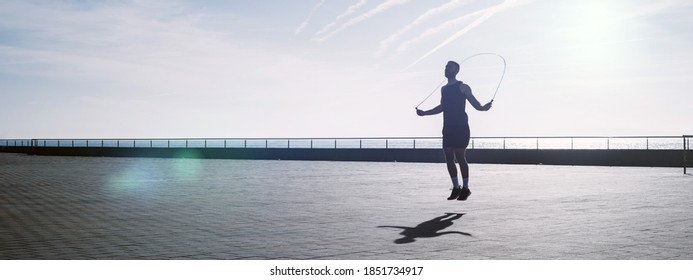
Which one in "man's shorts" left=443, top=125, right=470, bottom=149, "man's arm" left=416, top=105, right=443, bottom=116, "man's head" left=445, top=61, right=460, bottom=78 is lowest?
"man's shorts" left=443, top=125, right=470, bottom=149

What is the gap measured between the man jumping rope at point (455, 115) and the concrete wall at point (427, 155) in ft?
67.5

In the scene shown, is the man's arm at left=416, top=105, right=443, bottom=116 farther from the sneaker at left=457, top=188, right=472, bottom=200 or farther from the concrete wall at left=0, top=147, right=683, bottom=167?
the concrete wall at left=0, top=147, right=683, bottom=167

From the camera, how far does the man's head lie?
11.5 metres

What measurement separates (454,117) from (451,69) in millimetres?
725

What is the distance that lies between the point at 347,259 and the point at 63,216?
5151 mm

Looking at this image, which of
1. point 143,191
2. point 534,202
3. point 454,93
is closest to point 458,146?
point 454,93

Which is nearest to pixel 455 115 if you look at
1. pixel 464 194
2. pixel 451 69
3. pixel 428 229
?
pixel 451 69

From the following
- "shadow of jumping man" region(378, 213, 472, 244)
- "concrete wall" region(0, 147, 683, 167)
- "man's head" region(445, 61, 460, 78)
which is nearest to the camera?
"shadow of jumping man" region(378, 213, 472, 244)

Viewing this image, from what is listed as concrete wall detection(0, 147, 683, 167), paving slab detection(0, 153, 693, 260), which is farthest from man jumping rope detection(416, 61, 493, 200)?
concrete wall detection(0, 147, 683, 167)

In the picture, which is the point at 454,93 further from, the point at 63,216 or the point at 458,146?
the point at 63,216

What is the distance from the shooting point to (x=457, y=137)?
11211 millimetres

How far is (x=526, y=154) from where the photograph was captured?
34562 mm

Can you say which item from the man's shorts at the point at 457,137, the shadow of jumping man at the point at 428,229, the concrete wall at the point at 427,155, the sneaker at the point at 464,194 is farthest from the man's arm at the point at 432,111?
the concrete wall at the point at 427,155

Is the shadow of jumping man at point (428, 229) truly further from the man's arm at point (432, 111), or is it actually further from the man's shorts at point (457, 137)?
the man's arm at point (432, 111)
